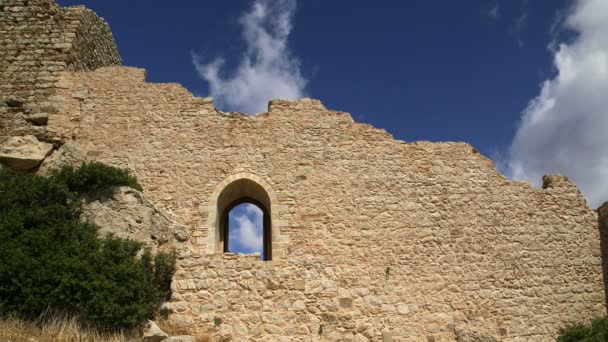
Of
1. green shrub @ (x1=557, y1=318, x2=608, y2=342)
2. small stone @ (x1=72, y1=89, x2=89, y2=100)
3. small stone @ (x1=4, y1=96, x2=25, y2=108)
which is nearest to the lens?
green shrub @ (x1=557, y1=318, x2=608, y2=342)

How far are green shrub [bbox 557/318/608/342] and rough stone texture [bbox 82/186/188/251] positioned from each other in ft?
26.6

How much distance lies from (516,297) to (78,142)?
9.90 metres

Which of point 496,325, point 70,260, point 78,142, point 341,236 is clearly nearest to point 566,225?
point 496,325

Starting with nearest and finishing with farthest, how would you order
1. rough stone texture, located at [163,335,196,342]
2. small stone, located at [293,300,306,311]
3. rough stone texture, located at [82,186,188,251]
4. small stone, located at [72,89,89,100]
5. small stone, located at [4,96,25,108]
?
1. rough stone texture, located at [163,335,196,342]
2. small stone, located at [293,300,306,311]
3. rough stone texture, located at [82,186,188,251]
4. small stone, located at [4,96,25,108]
5. small stone, located at [72,89,89,100]

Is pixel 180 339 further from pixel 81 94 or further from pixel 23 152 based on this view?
pixel 81 94

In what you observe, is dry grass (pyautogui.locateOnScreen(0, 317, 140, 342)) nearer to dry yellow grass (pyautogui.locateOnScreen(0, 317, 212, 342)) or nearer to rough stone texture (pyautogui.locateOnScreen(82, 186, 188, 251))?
dry yellow grass (pyautogui.locateOnScreen(0, 317, 212, 342))

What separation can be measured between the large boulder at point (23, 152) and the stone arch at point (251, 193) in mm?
3610

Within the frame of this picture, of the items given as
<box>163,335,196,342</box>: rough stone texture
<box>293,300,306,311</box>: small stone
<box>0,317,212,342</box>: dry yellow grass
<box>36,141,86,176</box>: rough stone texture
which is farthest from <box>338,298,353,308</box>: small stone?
<box>36,141,86,176</box>: rough stone texture

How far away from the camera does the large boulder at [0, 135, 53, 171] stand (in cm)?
1100

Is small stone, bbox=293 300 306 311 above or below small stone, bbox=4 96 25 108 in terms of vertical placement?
below

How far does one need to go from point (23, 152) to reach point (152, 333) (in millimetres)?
5226

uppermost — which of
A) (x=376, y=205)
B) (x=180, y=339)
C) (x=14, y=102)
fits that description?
(x=14, y=102)

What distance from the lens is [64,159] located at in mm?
11203

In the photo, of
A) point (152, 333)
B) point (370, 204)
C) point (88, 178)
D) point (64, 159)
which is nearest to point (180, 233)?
point (88, 178)
